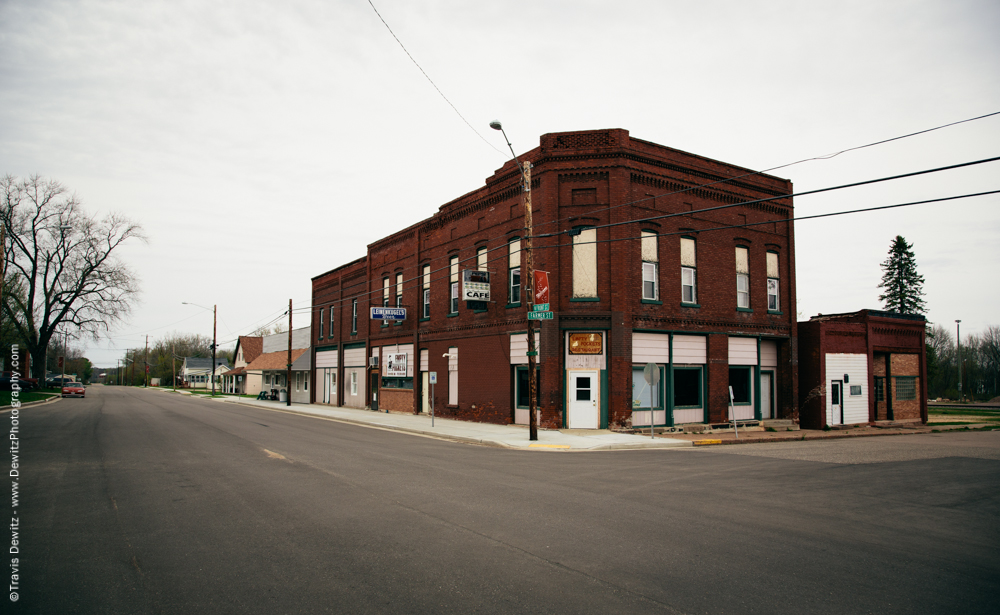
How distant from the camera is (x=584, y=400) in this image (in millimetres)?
22766

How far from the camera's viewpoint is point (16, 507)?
830 centimetres

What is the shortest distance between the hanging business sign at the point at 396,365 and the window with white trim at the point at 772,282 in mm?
19958

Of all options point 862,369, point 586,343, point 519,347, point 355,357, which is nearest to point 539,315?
point 586,343

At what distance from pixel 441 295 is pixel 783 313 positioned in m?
17.5

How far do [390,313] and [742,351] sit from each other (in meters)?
18.6

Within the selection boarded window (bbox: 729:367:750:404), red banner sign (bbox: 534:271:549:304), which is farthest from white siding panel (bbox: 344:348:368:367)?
boarded window (bbox: 729:367:750:404)

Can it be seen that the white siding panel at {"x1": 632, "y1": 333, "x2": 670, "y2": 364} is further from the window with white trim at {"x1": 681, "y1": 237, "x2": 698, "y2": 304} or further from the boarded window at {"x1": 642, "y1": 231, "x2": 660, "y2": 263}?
the boarded window at {"x1": 642, "y1": 231, "x2": 660, "y2": 263}

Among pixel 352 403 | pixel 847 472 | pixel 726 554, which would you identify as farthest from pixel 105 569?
pixel 352 403

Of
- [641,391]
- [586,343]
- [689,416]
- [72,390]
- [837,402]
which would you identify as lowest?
[72,390]

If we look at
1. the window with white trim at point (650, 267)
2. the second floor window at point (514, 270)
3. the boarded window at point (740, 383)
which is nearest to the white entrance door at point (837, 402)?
the boarded window at point (740, 383)

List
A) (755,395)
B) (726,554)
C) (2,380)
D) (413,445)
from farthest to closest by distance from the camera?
1. (2,380)
2. (755,395)
3. (413,445)
4. (726,554)

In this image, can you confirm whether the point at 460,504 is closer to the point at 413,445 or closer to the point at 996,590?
the point at 996,590

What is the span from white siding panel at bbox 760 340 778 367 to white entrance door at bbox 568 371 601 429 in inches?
395

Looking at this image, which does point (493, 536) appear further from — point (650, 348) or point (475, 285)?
point (475, 285)
